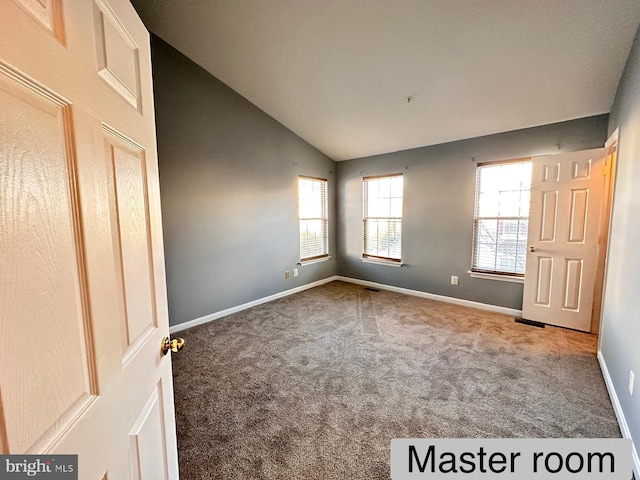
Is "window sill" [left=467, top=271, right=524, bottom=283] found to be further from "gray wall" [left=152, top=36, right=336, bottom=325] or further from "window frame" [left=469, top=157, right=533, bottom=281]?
"gray wall" [left=152, top=36, right=336, bottom=325]

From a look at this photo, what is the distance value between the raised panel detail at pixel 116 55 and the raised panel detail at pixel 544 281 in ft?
13.0

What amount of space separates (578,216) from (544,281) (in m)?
0.78

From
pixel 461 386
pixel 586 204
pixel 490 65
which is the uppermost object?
pixel 490 65

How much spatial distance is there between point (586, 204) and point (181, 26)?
4.47 m

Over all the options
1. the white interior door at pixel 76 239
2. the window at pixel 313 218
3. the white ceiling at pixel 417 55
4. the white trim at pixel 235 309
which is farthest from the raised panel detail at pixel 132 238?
the window at pixel 313 218

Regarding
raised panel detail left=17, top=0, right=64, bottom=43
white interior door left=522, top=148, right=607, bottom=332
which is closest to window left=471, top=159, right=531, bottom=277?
white interior door left=522, top=148, right=607, bottom=332

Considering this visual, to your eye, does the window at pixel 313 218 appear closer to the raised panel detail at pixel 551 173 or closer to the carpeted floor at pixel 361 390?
the carpeted floor at pixel 361 390

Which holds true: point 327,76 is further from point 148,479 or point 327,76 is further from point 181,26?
point 148,479

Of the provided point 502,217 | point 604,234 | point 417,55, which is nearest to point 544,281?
point 604,234

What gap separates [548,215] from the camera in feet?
10.2

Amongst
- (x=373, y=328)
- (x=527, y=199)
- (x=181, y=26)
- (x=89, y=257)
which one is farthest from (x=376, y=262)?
(x=89, y=257)

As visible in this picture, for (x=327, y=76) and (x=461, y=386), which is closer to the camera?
(x=461, y=386)

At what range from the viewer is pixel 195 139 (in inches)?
127

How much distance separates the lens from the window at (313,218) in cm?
467
